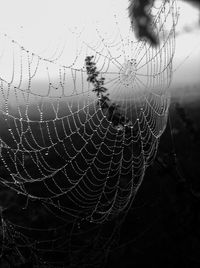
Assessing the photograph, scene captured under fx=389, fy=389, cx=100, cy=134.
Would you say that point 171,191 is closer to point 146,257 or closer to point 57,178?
point 146,257

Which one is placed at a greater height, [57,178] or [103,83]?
[103,83]

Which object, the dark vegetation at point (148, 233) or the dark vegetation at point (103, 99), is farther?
the dark vegetation at point (148, 233)

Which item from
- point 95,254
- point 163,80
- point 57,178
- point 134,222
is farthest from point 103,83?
point 57,178

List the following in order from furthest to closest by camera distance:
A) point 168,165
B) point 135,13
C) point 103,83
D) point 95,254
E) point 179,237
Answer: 1. point 179,237
2. point 95,254
3. point 103,83
4. point 168,165
5. point 135,13

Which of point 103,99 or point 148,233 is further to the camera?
point 148,233

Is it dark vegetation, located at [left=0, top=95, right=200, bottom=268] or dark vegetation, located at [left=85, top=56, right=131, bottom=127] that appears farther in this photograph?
dark vegetation, located at [left=0, top=95, right=200, bottom=268]

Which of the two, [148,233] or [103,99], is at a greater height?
[103,99]

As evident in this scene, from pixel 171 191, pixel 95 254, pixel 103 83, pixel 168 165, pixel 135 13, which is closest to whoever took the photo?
pixel 135 13

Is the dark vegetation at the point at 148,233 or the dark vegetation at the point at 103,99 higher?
the dark vegetation at the point at 103,99

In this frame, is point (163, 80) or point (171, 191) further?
point (171, 191)

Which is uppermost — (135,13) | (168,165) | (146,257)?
(135,13)

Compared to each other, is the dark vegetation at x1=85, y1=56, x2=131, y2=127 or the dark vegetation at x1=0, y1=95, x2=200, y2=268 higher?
the dark vegetation at x1=85, y1=56, x2=131, y2=127
